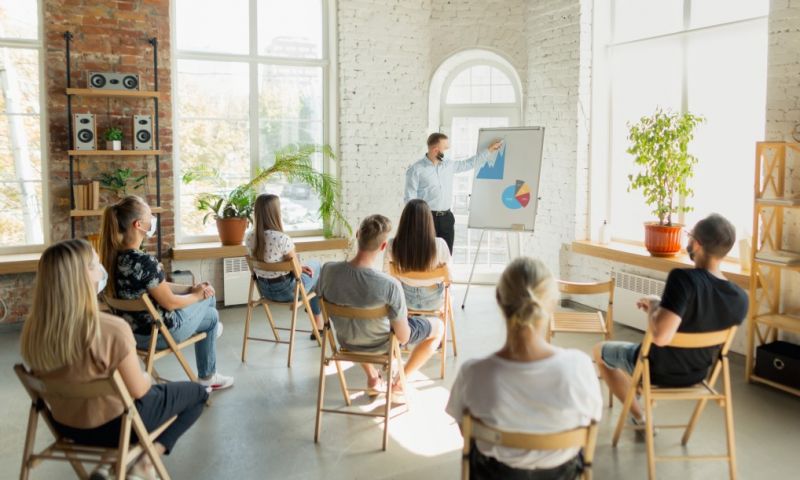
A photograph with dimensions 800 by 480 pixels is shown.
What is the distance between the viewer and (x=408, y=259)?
4.49m

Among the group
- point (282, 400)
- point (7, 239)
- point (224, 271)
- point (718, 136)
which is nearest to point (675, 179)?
point (718, 136)

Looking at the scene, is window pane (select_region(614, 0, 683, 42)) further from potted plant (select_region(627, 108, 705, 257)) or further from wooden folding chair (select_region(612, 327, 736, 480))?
wooden folding chair (select_region(612, 327, 736, 480))

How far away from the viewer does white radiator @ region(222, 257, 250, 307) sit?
6.82m

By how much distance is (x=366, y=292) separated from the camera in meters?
3.64

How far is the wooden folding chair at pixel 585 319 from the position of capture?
4.19 m

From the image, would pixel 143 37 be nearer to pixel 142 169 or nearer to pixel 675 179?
pixel 142 169

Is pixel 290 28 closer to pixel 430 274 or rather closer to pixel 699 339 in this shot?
pixel 430 274

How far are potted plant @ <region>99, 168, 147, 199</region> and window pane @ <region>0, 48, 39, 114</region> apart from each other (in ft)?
2.85

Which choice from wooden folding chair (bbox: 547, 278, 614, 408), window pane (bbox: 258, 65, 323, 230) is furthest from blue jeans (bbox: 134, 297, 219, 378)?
window pane (bbox: 258, 65, 323, 230)

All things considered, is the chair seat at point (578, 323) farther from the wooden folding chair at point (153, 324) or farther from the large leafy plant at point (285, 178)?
the large leafy plant at point (285, 178)

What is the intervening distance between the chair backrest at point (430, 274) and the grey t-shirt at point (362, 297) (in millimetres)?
720

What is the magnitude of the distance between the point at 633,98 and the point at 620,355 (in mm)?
3644

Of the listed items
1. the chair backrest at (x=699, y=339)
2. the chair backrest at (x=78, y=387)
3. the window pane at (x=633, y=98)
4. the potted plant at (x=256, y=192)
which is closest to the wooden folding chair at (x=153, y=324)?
the chair backrest at (x=78, y=387)

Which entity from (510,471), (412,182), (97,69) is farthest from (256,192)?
(510,471)
